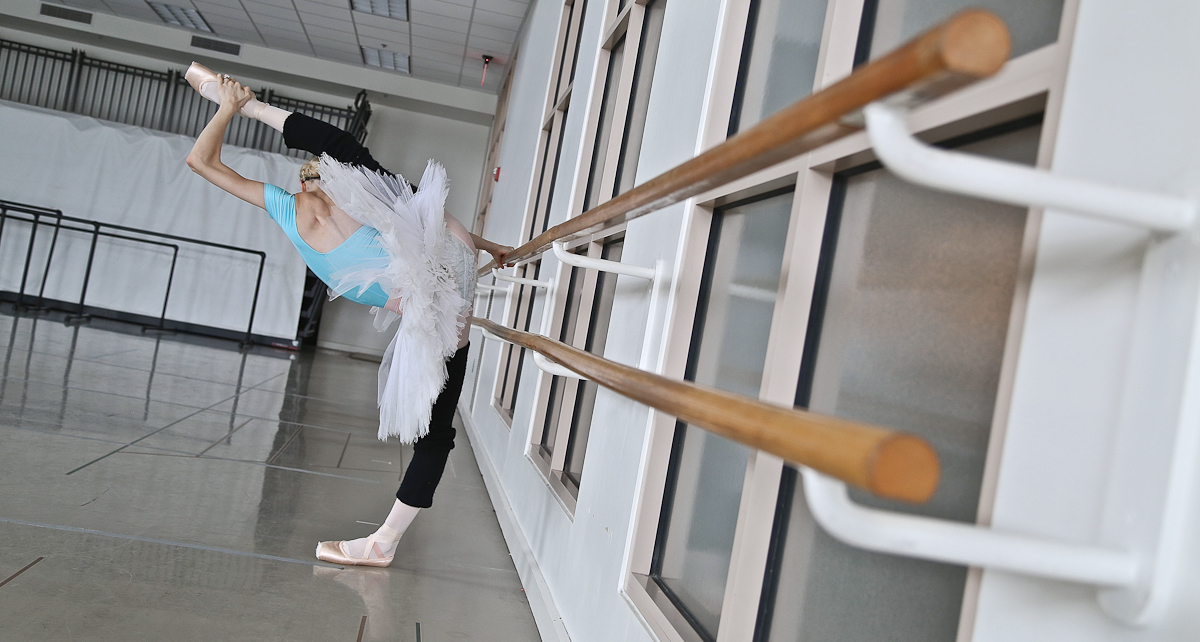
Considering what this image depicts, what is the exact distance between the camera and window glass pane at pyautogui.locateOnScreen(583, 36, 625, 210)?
2.53 meters

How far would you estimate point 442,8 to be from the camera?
703 cm

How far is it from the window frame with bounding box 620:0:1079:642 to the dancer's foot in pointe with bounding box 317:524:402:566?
0.89 m

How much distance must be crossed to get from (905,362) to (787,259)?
24 cm

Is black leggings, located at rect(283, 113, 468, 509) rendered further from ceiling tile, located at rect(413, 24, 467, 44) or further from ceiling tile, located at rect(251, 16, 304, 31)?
ceiling tile, located at rect(251, 16, 304, 31)

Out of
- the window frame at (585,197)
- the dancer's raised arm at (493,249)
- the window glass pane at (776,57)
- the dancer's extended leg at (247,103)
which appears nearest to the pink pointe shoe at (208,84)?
the dancer's extended leg at (247,103)

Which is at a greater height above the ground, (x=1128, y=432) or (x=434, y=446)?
(x=1128, y=432)

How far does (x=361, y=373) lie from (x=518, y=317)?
4094mm

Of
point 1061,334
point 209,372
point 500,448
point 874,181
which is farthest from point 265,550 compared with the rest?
point 209,372

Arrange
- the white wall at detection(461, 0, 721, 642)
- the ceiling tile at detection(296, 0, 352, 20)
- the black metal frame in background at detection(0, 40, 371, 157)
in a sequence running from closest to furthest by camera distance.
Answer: the white wall at detection(461, 0, 721, 642), the ceiling tile at detection(296, 0, 352, 20), the black metal frame in background at detection(0, 40, 371, 157)

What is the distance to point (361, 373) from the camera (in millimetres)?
7043

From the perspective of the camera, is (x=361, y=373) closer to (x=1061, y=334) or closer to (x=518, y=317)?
(x=518, y=317)

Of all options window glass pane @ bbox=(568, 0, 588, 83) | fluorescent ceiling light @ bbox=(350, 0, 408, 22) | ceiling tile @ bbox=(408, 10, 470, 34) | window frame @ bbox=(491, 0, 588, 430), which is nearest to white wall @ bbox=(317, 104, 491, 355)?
ceiling tile @ bbox=(408, 10, 470, 34)

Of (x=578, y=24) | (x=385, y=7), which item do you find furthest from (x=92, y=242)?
(x=578, y=24)

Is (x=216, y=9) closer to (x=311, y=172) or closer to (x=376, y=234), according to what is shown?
(x=311, y=172)
